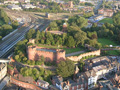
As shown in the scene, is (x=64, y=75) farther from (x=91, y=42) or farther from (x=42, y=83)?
(x=91, y=42)

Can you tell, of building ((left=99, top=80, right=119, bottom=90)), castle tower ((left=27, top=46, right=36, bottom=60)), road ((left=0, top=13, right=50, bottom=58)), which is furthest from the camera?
road ((left=0, top=13, right=50, bottom=58))

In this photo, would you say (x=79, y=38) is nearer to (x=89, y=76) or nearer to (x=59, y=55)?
(x=59, y=55)

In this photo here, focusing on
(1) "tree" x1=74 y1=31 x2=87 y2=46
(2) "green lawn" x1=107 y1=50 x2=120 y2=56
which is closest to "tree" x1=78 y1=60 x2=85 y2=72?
(1) "tree" x1=74 y1=31 x2=87 y2=46

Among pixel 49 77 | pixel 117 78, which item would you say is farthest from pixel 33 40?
pixel 117 78

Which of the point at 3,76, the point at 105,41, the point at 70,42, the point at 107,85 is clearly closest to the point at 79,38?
the point at 70,42

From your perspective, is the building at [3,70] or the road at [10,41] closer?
the building at [3,70]

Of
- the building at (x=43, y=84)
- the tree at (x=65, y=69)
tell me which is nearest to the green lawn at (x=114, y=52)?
the tree at (x=65, y=69)

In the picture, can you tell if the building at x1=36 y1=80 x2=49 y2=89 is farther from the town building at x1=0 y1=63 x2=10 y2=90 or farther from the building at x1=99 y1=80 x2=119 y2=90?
the building at x1=99 y1=80 x2=119 y2=90

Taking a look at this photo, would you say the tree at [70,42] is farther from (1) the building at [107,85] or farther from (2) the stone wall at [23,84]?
(1) the building at [107,85]

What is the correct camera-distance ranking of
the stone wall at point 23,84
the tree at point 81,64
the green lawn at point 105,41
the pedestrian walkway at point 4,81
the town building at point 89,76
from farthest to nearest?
1. the green lawn at point 105,41
2. the tree at point 81,64
3. the pedestrian walkway at point 4,81
4. the stone wall at point 23,84
5. the town building at point 89,76
